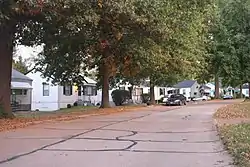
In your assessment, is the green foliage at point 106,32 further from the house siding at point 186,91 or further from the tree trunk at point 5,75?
the house siding at point 186,91

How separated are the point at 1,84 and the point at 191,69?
2509cm

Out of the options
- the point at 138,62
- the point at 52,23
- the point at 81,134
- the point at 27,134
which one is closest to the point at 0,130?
the point at 27,134

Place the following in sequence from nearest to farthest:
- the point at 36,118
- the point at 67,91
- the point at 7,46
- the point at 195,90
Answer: the point at 7,46
the point at 36,118
the point at 67,91
the point at 195,90

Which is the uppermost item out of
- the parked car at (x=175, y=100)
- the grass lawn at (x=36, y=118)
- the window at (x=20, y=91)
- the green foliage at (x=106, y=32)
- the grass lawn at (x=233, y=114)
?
the green foliage at (x=106, y=32)

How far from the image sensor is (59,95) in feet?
179

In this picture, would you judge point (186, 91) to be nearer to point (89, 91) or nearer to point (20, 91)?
point (89, 91)

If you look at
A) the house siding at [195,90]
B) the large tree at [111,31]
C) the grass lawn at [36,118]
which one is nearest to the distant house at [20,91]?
the large tree at [111,31]

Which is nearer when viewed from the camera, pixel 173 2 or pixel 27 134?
pixel 27 134

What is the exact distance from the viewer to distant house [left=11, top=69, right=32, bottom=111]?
44.7 meters

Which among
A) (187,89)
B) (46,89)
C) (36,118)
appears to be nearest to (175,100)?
(46,89)

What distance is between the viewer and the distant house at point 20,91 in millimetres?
44688

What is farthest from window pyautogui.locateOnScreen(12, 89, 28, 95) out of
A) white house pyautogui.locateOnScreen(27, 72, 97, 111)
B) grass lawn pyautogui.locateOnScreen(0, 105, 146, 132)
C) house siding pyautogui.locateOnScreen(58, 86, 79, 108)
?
grass lawn pyautogui.locateOnScreen(0, 105, 146, 132)

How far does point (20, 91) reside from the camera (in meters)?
48.4

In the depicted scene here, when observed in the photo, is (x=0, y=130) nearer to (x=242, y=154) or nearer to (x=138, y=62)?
(x=242, y=154)
